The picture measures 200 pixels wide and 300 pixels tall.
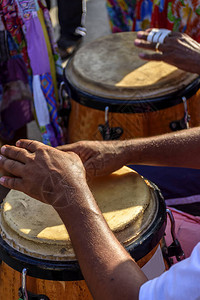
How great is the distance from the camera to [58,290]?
107 cm

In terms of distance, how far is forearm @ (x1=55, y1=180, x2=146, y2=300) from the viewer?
2.92 feet

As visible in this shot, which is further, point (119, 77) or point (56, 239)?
point (119, 77)

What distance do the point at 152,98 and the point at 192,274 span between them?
0.96 m

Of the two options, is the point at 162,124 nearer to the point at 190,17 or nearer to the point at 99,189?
the point at 99,189

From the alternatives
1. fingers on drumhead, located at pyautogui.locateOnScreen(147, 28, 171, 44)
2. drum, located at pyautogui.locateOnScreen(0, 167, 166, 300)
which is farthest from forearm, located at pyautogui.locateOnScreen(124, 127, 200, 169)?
fingers on drumhead, located at pyautogui.locateOnScreen(147, 28, 171, 44)

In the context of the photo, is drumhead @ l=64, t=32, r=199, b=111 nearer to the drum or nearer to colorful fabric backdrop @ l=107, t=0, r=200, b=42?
colorful fabric backdrop @ l=107, t=0, r=200, b=42

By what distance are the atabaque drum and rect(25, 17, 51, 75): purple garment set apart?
0.19m

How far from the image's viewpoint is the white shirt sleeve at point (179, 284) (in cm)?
79

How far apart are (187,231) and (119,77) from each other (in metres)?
0.70

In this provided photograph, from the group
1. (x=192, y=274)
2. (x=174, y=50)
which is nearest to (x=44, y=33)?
(x=174, y=50)

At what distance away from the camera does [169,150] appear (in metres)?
1.33

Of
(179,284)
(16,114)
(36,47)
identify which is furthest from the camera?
(16,114)

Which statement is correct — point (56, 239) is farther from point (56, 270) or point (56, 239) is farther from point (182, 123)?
point (182, 123)

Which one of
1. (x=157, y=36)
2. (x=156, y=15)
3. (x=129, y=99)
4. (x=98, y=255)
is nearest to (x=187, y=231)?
(x=129, y=99)
